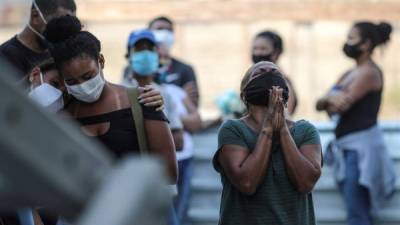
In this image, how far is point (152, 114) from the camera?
13.3 ft

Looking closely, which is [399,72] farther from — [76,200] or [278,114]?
[76,200]

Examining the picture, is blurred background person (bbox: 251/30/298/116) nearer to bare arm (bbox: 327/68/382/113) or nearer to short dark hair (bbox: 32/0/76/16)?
bare arm (bbox: 327/68/382/113)

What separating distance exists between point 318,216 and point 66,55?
415cm

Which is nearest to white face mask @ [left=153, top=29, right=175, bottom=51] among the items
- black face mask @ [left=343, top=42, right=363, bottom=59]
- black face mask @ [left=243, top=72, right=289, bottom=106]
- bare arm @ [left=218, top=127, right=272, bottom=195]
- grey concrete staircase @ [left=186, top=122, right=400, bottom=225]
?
grey concrete staircase @ [left=186, top=122, right=400, bottom=225]

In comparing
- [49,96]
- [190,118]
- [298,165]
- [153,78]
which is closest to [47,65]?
[49,96]

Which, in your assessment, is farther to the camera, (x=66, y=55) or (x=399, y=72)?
(x=399, y=72)

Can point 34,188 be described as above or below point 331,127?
above

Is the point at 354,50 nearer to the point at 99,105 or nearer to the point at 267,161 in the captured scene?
the point at 267,161

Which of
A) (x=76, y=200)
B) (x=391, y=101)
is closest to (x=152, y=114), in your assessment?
(x=76, y=200)

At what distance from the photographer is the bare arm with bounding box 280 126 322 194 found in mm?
4117

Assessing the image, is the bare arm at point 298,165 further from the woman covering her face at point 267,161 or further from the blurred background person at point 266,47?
the blurred background person at point 266,47

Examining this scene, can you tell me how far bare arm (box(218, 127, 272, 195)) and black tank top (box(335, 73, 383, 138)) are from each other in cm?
302

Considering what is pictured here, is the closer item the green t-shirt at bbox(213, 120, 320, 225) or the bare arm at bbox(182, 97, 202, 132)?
the green t-shirt at bbox(213, 120, 320, 225)

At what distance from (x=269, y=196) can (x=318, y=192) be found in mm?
3684
